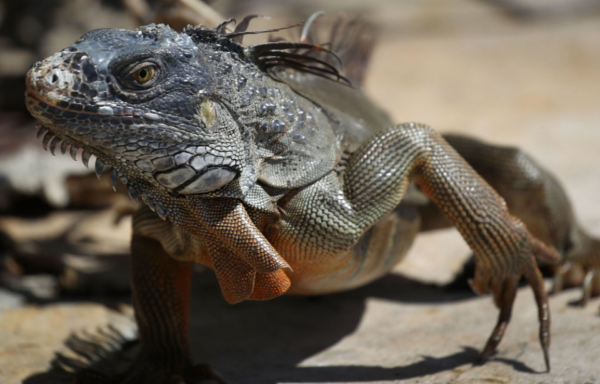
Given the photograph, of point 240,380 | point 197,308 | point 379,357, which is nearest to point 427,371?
point 379,357

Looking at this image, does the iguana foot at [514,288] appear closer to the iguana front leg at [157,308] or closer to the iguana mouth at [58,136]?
the iguana front leg at [157,308]

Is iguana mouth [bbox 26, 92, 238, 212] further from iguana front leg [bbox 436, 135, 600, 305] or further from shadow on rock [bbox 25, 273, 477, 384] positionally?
iguana front leg [bbox 436, 135, 600, 305]

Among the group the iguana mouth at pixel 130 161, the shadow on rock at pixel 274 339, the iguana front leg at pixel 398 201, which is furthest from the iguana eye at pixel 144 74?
the shadow on rock at pixel 274 339

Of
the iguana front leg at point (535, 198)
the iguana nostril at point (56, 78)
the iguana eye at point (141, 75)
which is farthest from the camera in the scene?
the iguana front leg at point (535, 198)

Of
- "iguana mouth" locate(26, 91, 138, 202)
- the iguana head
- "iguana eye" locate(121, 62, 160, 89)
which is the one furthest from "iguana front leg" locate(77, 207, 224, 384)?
"iguana eye" locate(121, 62, 160, 89)

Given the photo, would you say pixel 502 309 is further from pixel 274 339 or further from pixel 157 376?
pixel 157 376

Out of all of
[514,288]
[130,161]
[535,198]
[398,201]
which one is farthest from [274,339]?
[535,198]
